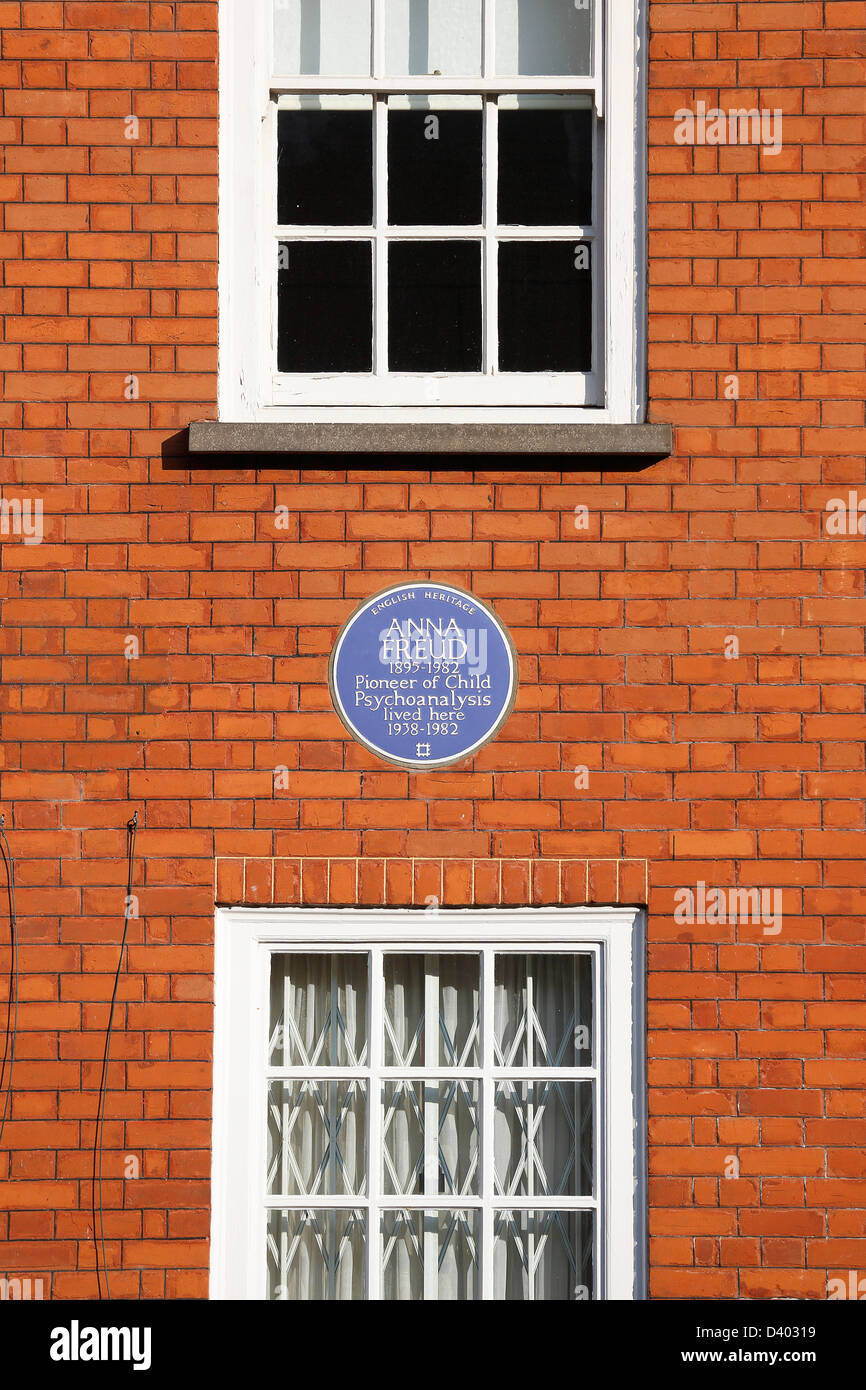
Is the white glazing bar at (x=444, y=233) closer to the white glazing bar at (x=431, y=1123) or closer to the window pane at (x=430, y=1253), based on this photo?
the white glazing bar at (x=431, y=1123)

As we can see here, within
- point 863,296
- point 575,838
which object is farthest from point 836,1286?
point 863,296

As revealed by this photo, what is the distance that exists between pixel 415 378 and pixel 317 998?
7.14 ft

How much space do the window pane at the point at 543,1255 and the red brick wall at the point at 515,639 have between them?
274 mm

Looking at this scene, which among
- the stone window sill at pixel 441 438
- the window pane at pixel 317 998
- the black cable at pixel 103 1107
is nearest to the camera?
the black cable at pixel 103 1107

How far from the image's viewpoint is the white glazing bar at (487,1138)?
454cm

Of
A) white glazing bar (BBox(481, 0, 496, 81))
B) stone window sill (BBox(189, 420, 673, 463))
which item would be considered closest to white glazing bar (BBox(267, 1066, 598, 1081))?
stone window sill (BBox(189, 420, 673, 463))

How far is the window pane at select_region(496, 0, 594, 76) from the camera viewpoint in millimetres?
4859

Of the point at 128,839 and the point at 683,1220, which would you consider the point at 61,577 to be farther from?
the point at 683,1220

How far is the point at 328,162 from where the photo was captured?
4879mm

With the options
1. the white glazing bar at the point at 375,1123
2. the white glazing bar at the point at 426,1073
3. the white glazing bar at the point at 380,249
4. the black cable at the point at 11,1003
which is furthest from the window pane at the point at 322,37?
the white glazing bar at the point at 426,1073

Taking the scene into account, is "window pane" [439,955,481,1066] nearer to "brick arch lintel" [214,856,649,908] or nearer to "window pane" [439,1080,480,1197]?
"window pane" [439,1080,480,1197]

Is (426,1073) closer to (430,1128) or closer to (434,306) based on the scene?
(430,1128)

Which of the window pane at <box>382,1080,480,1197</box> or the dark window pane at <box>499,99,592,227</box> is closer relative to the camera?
the window pane at <box>382,1080,480,1197</box>

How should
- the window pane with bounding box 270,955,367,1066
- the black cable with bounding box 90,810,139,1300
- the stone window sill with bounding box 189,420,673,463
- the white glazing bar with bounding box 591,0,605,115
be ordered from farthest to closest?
the white glazing bar with bounding box 591,0,605,115
the window pane with bounding box 270,955,367,1066
the stone window sill with bounding box 189,420,673,463
the black cable with bounding box 90,810,139,1300
